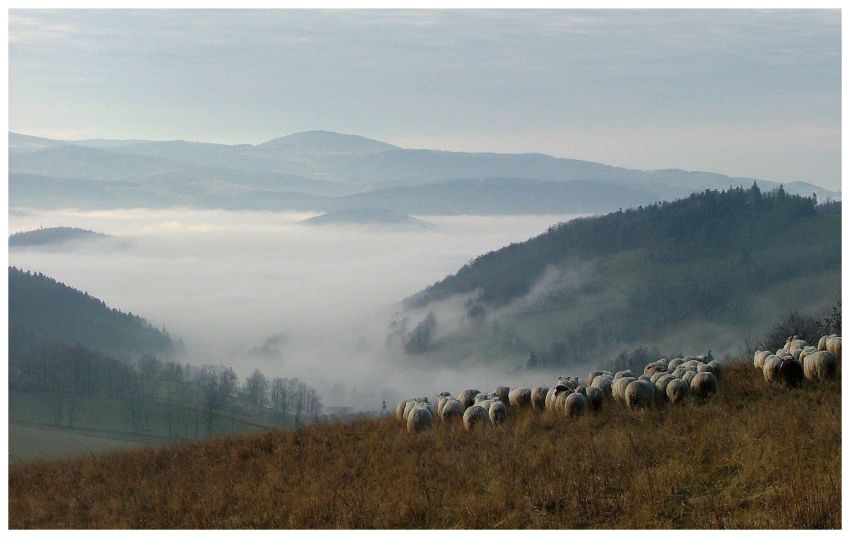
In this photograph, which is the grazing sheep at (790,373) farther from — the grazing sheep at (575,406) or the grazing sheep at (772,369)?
the grazing sheep at (575,406)

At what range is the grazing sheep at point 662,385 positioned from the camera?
2367cm

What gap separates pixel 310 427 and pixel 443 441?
18.9 ft

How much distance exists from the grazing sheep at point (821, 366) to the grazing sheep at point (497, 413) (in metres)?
8.44

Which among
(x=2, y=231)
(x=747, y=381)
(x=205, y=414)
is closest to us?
(x=2, y=231)

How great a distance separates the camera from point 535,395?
2627cm

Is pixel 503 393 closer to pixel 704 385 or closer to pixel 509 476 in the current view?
pixel 704 385

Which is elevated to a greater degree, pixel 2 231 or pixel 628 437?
pixel 2 231

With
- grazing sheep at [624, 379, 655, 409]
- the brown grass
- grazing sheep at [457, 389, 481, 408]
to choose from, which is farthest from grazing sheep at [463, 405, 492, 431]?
grazing sheep at [624, 379, 655, 409]

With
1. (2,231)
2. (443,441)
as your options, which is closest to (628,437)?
(443,441)

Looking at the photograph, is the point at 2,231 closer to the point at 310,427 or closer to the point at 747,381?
the point at 310,427

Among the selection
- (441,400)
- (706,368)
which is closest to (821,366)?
(706,368)

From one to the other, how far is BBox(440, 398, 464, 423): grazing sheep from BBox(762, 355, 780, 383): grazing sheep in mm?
8975
